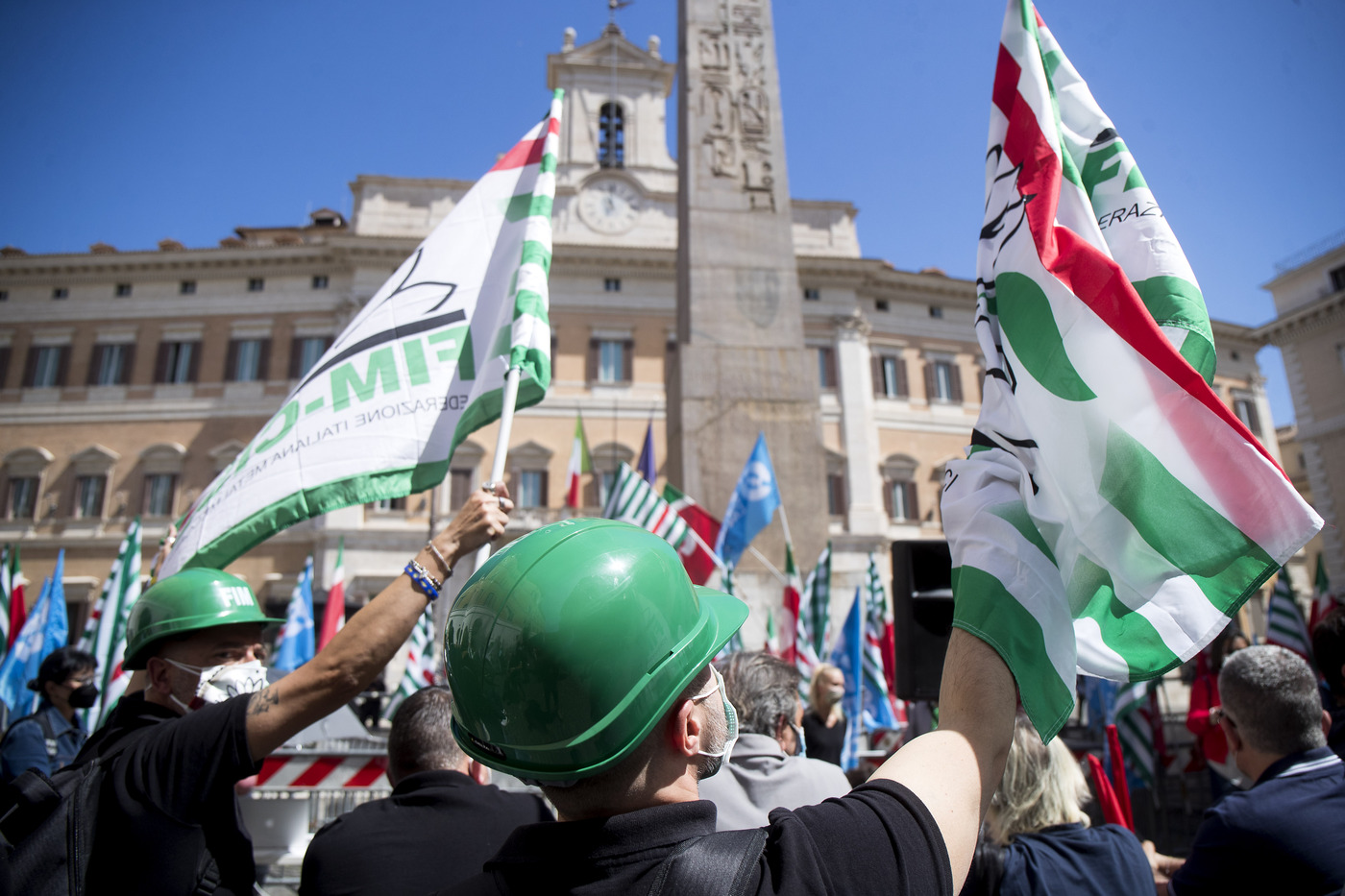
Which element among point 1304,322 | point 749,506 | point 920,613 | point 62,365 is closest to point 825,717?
point 920,613

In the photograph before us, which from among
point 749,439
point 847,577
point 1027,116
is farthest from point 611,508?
point 847,577

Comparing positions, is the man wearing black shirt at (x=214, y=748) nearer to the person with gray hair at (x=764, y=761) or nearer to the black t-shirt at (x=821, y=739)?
Answer: the person with gray hair at (x=764, y=761)

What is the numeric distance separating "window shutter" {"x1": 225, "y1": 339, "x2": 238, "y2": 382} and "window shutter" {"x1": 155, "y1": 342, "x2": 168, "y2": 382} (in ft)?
5.66

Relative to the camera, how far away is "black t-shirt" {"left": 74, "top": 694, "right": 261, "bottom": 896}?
5.18 feet

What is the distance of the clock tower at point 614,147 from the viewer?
25.7 metres

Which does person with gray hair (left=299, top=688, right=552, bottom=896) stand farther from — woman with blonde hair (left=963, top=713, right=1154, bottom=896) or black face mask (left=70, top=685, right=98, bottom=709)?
black face mask (left=70, top=685, right=98, bottom=709)

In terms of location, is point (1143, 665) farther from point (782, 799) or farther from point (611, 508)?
point (611, 508)

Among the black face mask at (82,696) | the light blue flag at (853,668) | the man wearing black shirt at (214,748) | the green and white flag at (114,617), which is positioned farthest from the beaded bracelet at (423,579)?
the green and white flag at (114,617)

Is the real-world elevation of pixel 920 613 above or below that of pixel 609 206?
below

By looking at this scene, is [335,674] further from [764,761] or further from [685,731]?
[764,761]

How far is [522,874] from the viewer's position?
928 millimetres

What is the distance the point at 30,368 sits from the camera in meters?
25.3

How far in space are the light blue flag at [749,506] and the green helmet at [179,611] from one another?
4870 millimetres

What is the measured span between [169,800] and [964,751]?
1.41 metres
